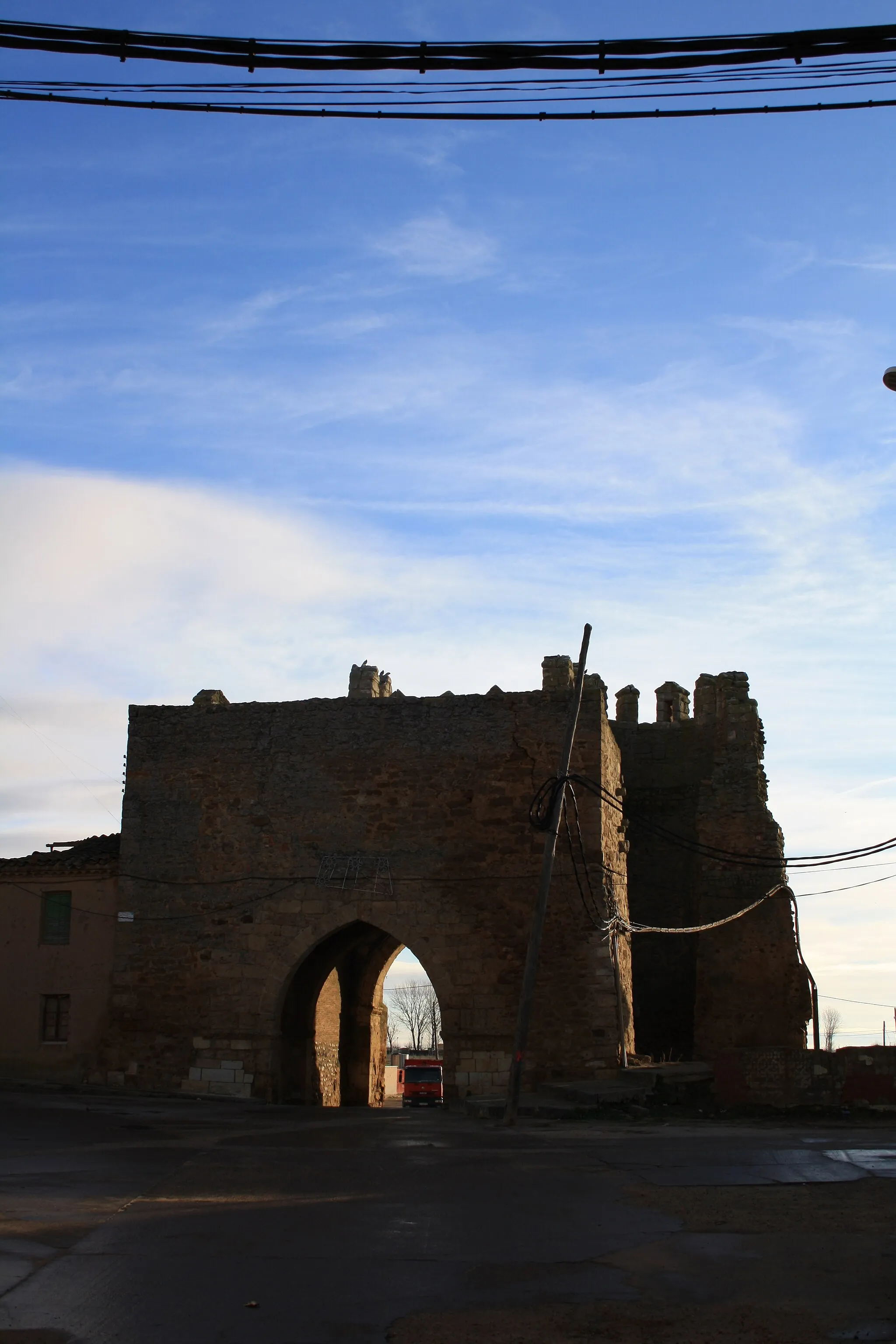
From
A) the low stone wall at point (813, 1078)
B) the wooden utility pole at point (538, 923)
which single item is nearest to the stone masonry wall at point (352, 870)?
the wooden utility pole at point (538, 923)

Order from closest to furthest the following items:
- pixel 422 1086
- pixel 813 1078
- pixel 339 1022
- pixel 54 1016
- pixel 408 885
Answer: pixel 813 1078, pixel 408 885, pixel 54 1016, pixel 339 1022, pixel 422 1086

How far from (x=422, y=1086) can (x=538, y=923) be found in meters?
20.0

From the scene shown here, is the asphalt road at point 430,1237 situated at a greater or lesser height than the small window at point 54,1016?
lesser

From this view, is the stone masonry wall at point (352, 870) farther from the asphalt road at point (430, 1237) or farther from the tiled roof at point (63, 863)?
the asphalt road at point (430, 1237)

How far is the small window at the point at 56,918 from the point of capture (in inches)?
902

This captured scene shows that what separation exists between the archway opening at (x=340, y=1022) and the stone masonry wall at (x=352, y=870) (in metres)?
0.90

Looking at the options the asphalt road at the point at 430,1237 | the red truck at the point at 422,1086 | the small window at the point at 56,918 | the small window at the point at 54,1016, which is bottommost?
the red truck at the point at 422,1086

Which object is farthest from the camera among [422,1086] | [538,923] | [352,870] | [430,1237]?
[422,1086]

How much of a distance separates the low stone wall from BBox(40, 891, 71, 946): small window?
37.9ft

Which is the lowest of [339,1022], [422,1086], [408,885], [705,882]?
[422,1086]

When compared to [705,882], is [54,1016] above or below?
below

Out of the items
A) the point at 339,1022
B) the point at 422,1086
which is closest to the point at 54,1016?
the point at 339,1022

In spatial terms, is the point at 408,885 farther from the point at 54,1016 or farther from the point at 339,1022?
the point at 339,1022

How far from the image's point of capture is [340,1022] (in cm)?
2673
